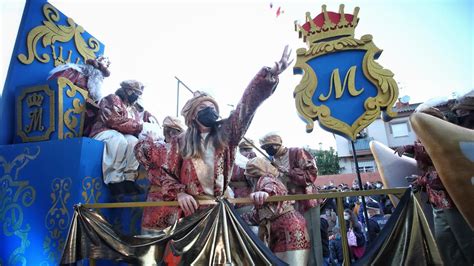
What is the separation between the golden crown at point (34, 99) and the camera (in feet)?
11.6

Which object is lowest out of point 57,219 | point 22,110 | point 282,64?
point 57,219

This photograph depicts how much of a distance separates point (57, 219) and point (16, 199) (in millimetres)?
705

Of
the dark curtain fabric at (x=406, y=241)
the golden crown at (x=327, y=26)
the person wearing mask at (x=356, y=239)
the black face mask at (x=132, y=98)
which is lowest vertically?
the person wearing mask at (x=356, y=239)

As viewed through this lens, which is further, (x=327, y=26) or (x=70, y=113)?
(x=70, y=113)

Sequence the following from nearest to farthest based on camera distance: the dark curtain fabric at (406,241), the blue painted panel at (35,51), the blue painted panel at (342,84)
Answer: the dark curtain fabric at (406,241)
the blue painted panel at (342,84)
the blue painted panel at (35,51)

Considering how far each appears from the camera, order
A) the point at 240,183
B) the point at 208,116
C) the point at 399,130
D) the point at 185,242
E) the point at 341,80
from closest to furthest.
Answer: the point at 185,242, the point at 208,116, the point at 341,80, the point at 240,183, the point at 399,130

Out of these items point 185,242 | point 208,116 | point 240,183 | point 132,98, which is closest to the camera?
point 185,242

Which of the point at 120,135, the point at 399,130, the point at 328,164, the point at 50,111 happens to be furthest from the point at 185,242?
the point at 328,164

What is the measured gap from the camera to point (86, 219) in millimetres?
2447

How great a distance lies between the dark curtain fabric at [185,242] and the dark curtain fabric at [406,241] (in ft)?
2.10

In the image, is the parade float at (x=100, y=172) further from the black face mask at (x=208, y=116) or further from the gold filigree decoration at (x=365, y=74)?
the black face mask at (x=208, y=116)

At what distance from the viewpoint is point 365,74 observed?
284 cm

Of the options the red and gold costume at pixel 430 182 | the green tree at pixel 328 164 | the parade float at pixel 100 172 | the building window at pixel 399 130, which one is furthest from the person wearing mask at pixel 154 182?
the green tree at pixel 328 164

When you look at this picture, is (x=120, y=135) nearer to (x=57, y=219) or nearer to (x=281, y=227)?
(x=57, y=219)
